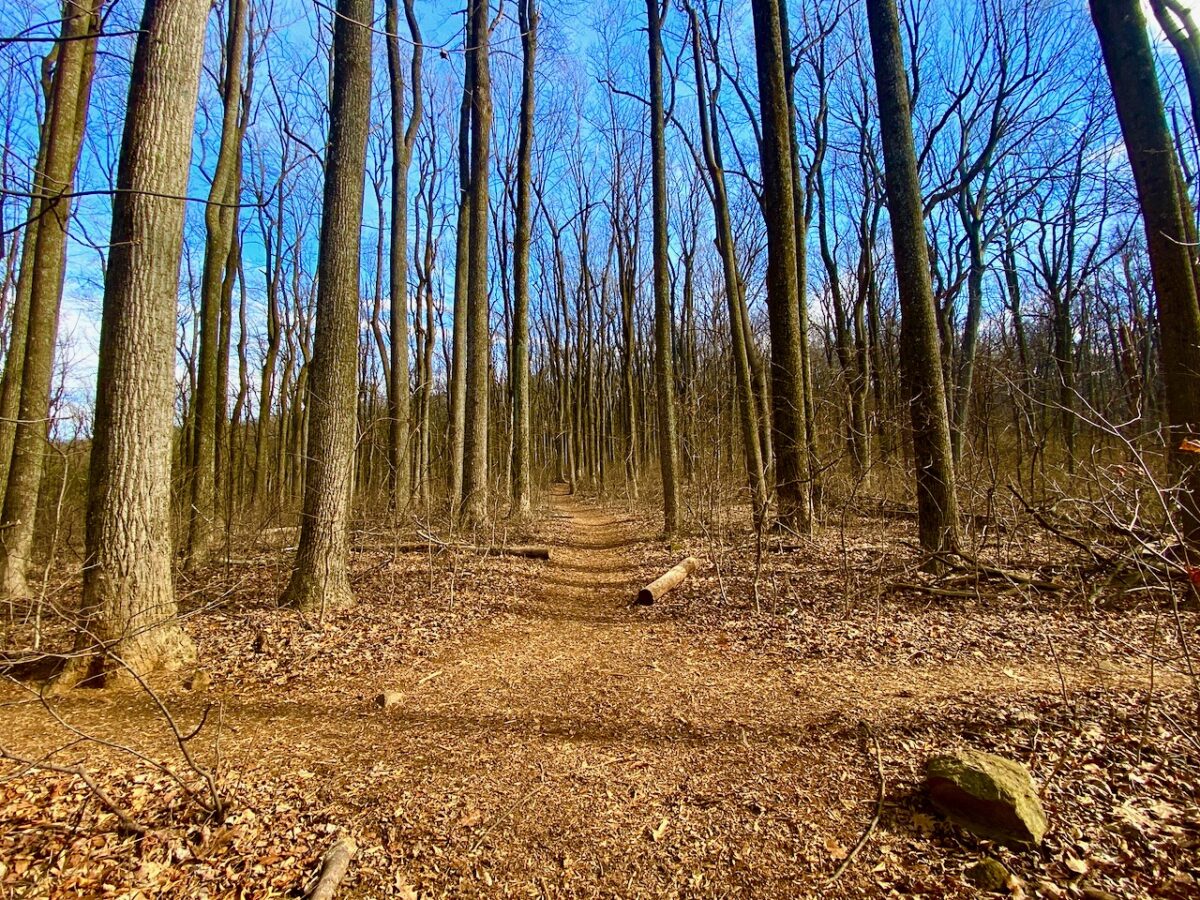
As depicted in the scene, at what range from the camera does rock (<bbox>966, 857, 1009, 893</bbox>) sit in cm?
205

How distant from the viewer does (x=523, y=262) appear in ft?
42.1

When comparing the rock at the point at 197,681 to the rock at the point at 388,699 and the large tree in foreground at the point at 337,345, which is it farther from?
the large tree in foreground at the point at 337,345

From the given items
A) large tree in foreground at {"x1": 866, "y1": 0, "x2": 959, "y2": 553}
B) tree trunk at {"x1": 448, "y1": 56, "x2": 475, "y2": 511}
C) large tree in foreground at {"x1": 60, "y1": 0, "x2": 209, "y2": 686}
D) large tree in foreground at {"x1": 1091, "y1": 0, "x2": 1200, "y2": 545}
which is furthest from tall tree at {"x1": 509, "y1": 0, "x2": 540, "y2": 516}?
large tree in foreground at {"x1": 1091, "y1": 0, "x2": 1200, "y2": 545}

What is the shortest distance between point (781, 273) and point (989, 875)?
24.6 ft

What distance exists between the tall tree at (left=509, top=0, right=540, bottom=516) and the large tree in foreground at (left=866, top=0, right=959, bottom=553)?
7.43 meters

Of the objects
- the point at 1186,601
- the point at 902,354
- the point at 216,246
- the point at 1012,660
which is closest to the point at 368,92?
the point at 216,246

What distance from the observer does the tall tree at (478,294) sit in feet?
33.4

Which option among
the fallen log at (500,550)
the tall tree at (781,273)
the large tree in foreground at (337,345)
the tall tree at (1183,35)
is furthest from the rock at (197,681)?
the tall tree at (1183,35)

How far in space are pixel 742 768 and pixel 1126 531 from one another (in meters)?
2.17

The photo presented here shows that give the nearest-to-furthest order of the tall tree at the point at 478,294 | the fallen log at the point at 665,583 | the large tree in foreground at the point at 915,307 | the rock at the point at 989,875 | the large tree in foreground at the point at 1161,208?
the rock at the point at 989,875 < the large tree in foreground at the point at 1161,208 < the large tree in foreground at the point at 915,307 < the fallen log at the point at 665,583 < the tall tree at the point at 478,294

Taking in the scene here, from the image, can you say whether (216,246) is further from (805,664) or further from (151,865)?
(805,664)

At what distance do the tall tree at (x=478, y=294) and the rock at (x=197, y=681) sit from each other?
5.93 meters

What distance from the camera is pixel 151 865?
221cm

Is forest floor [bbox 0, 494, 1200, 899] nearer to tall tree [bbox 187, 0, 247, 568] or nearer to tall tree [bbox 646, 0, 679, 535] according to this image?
tall tree [bbox 187, 0, 247, 568]
